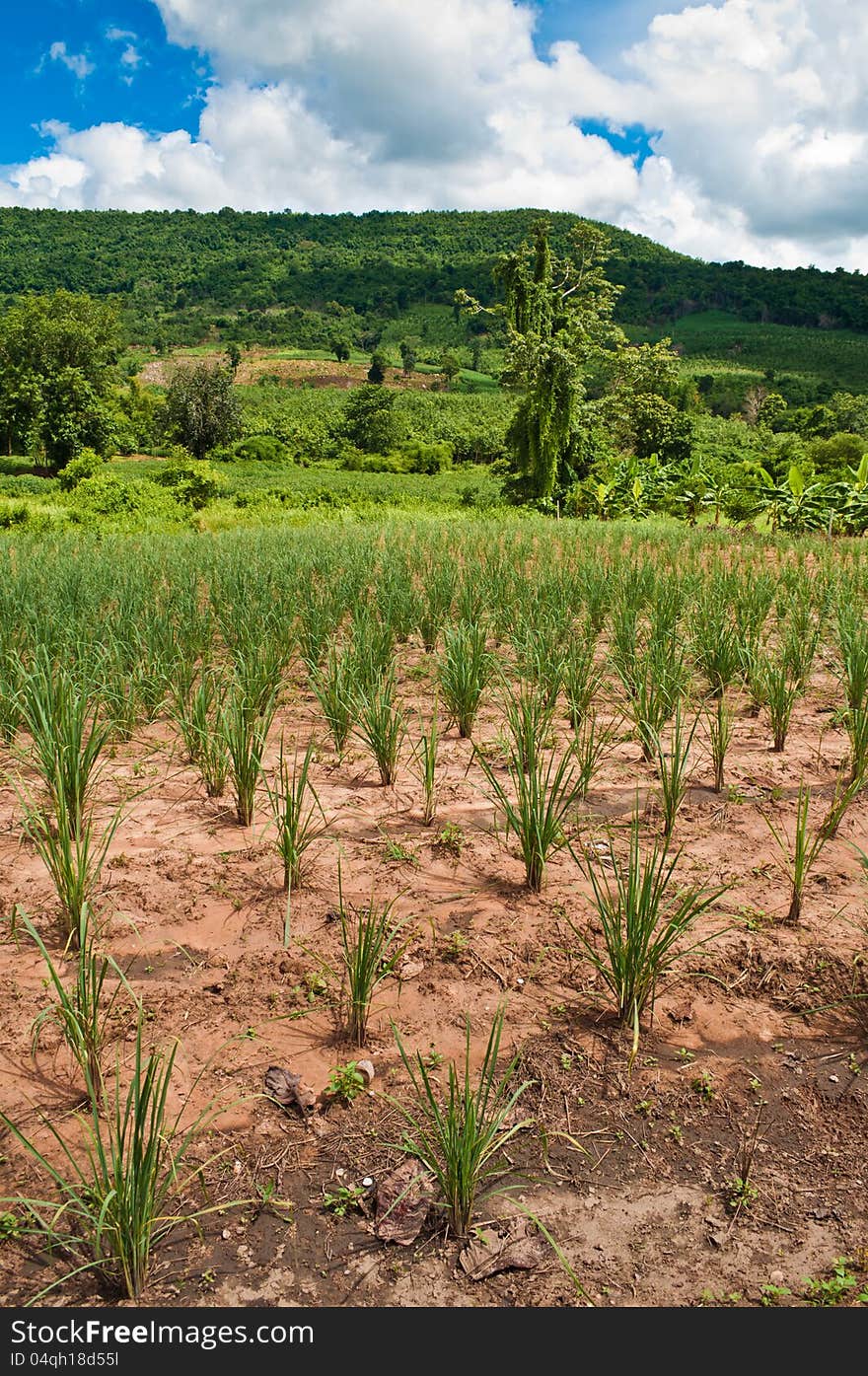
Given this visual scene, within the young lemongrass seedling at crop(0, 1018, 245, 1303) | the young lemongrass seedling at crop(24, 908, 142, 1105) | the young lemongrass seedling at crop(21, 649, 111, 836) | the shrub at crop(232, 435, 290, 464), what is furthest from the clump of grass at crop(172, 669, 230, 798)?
the shrub at crop(232, 435, 290, 464)

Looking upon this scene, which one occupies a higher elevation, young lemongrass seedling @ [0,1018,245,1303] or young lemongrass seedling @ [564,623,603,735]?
young lemongrass seedling @ [564,623,603,735]

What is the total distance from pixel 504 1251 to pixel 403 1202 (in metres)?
0.23

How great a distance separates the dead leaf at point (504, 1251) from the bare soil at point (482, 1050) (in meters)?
0.02

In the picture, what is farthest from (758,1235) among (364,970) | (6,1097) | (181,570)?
(181,570)

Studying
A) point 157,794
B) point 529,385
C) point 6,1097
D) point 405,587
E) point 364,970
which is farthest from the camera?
point 529,385

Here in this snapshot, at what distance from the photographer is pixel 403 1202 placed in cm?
166

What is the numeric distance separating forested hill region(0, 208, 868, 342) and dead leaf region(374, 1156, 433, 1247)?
94581 millimetres

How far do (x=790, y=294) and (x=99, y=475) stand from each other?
93.8 m

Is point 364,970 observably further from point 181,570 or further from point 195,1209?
point 181,570

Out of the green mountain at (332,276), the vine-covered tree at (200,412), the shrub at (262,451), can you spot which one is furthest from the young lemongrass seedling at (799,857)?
the green mountain at (332,276)

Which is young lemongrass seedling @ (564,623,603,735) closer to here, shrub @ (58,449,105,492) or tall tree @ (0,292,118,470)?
shrub @ (58,449,105,492)

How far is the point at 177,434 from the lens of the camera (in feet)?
152

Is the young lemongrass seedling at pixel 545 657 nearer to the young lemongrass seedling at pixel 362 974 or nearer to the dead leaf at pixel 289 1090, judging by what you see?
the young lemongrass seedling at pixel 362 974

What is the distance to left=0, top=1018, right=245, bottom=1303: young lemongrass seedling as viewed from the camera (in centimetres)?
142
